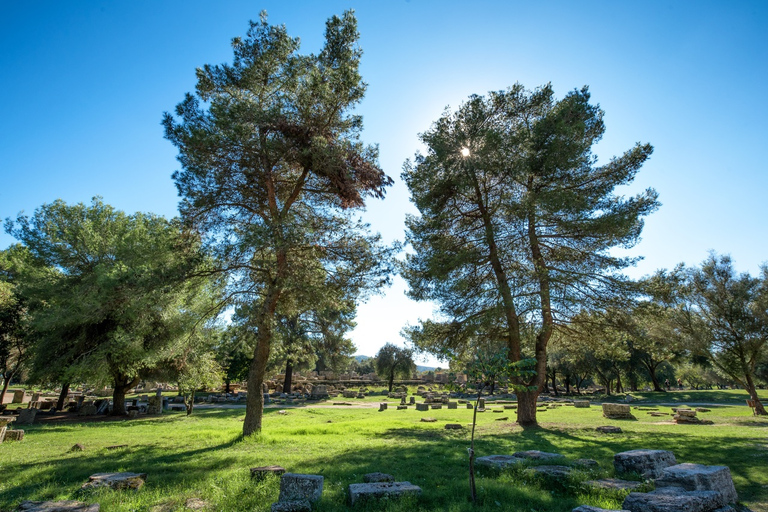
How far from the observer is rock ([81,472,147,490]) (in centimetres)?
605

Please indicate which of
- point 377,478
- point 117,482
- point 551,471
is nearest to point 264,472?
point 377,478

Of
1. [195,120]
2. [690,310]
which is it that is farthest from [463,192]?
[690,310]

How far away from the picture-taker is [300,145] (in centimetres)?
1225

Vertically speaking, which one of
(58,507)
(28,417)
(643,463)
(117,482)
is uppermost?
(643,463)

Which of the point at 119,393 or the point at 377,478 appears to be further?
the point at 119,393

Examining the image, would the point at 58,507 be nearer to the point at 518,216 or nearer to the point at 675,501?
the point at 675,501

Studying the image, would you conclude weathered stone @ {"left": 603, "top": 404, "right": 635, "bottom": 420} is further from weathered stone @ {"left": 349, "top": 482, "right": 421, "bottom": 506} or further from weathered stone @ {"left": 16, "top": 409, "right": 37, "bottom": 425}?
weathered stone @ {"left": 16, "top": 409, "right": 37, "bottom": 425}

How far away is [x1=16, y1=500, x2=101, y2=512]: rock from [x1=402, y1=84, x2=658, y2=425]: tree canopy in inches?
482

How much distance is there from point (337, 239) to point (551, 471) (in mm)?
9053

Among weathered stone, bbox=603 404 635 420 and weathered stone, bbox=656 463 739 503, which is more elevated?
weathered stone, bbox=656 463 739 503

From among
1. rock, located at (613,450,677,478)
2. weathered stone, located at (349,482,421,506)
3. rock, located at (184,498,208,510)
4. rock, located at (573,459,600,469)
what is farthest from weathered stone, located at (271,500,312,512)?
rock, located at (613,450,677,478)

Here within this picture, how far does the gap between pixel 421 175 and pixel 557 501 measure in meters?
13.6

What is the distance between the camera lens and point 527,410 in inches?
611

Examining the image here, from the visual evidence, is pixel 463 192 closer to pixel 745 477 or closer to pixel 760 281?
pixel 745 477
